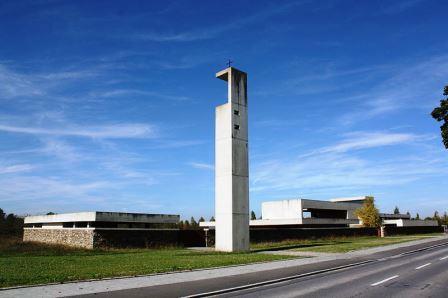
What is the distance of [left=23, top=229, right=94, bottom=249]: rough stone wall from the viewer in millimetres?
32094

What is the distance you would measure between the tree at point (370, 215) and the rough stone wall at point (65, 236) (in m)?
50.9

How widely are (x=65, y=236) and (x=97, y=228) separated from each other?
20.1 ft

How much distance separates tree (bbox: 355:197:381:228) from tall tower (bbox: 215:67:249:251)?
4561 centimetres

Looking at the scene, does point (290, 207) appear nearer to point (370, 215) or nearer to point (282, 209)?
point (282, 209)

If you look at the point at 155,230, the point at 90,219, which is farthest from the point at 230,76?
the point at 90,219

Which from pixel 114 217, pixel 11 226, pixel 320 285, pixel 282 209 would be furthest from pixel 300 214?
pixel 320 285

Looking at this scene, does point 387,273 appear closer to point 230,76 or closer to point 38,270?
point 38,270

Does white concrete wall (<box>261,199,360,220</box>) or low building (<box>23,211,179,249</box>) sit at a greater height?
white concrete wall (<box>261,199,360,220</box>)

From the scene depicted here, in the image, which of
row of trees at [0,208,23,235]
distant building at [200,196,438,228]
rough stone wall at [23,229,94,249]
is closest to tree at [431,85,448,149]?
distant building at [200,196,438,228]

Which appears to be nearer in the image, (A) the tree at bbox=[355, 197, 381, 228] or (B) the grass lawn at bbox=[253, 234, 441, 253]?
(B) the grass lawn at bbox=[253, 234, 441, 253]

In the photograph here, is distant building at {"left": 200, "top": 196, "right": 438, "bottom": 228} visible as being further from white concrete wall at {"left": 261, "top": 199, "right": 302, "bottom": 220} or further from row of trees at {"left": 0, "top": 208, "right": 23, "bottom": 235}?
row of trees at {"left": 0, "top": 208, "right": 23, "bottom": 235}

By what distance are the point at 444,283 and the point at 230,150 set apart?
1747 centimetres

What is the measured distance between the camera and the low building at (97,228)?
3203cm

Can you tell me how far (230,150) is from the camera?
29.4 m
